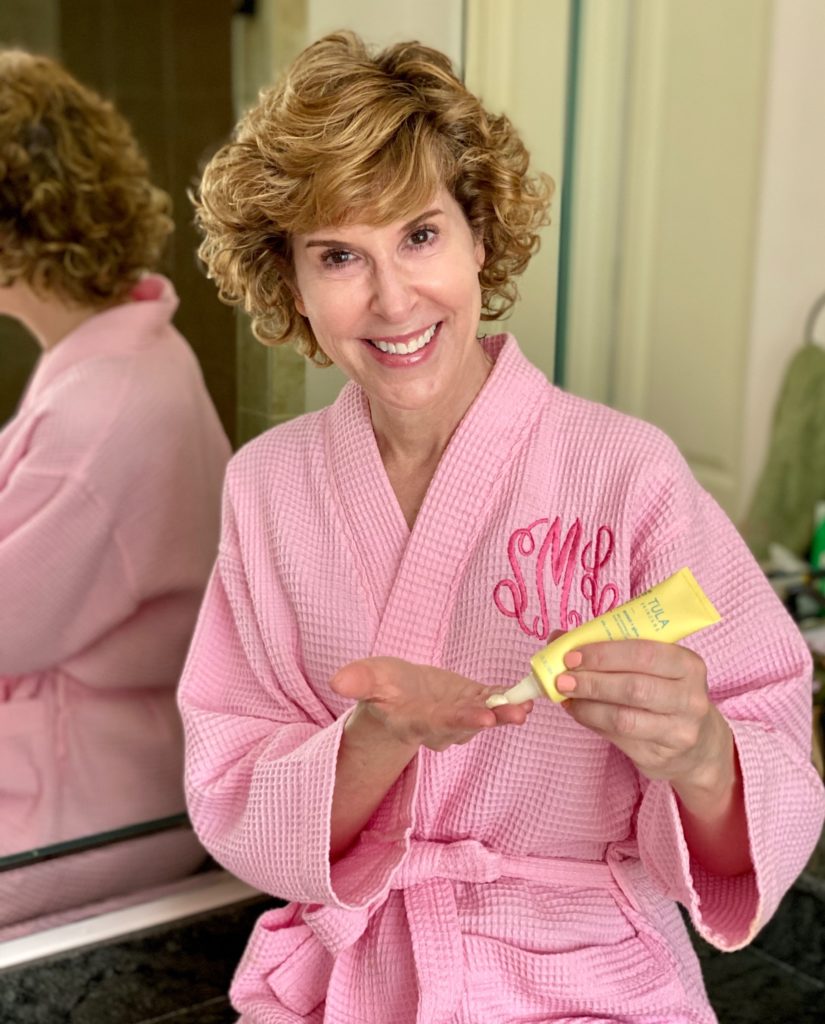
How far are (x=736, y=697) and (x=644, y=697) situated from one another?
0.26 metres

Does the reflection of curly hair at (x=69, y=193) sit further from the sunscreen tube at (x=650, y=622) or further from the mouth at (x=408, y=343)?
the sunscreen tube at (x=650, y=622)

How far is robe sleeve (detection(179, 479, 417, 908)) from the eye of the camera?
1.09m

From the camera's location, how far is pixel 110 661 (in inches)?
63.1

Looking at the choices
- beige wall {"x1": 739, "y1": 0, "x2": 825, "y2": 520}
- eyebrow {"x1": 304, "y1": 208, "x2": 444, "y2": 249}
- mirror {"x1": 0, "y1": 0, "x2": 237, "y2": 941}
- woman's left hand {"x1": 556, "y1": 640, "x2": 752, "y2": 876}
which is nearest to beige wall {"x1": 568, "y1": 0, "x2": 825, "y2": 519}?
beige wall {"x1": 739, "y1": 0, "x2": 825, "y2": 520}

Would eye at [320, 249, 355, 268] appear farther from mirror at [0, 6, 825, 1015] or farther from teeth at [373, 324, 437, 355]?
mirror at [0, 6, 825, 1015]

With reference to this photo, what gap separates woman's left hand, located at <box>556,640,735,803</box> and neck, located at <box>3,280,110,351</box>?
864 millimetres

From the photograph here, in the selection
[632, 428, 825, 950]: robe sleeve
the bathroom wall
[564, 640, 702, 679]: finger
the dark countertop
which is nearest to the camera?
[564, 640, 702, 679]: finger

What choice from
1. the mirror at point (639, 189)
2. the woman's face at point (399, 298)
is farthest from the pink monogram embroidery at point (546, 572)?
the mirror at point (639, 189)

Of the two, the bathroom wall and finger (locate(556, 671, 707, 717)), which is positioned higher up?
the bathroom wall

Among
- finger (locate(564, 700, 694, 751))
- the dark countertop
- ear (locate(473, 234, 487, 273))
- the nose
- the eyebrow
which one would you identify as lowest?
the dark countertop

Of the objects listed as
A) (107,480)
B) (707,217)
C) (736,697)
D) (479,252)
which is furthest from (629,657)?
(707,217)

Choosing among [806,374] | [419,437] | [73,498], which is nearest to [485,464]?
[419,437]

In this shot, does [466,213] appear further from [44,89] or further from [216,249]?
[44,89]

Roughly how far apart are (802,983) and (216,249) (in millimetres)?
1153
